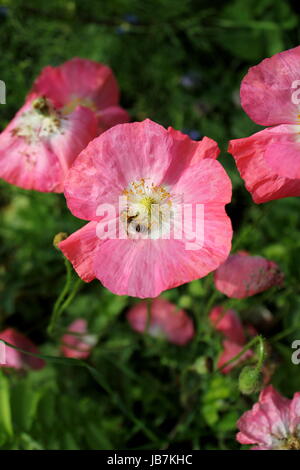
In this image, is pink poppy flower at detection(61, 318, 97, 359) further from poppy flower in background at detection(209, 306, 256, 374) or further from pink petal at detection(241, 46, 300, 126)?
pink petal at detection(241, 46, 300, 126)

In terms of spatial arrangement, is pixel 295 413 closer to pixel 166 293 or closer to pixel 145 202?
pixel 145 202

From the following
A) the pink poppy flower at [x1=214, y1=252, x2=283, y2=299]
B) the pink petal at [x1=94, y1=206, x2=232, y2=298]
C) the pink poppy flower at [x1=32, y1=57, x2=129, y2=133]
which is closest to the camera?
the pink petal at [x1=94, y1=206, x2=232, y2=298]

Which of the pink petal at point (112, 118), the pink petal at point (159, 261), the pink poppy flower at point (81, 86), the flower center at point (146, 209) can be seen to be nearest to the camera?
the pink petal at point (159, 261)

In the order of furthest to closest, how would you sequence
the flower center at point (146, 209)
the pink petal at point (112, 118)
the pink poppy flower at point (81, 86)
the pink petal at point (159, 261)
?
1. the pink poppy flower at point (81, 86)
2. the pink petal at point (112, 118)
3. the flower center at point (146, 209)
4. the pink petal at point (159, 261)

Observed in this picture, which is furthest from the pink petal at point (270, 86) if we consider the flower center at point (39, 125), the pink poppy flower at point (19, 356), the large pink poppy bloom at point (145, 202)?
the pink poppy flower at point (19, 356)

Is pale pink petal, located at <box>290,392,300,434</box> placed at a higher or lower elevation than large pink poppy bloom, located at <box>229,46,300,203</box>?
lower

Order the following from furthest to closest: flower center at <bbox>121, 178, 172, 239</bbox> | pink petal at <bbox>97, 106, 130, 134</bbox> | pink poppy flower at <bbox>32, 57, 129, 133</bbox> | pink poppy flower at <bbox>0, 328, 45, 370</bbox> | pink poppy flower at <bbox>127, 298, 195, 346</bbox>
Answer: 1. pink poppy flower at <bbox>127, 298, 195, 346</bbox>
2. pink poppy flower at <bbox>0, 328, 45, 370</bbox>
3. pink poppy flower at <bbox>32, 57, 129, 133</bbox>
4. pink petal at <bbox>97, 106, 130, 134</bbox>
5. flower center at <bbox>121, 178, 172, 239</bbox>

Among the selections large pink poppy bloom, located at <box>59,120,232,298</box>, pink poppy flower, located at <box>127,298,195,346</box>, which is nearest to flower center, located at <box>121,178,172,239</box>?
large pink poppy bloom, located at <box>59,120,232,298</box>

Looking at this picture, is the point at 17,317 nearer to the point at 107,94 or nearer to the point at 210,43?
the point at 107,94

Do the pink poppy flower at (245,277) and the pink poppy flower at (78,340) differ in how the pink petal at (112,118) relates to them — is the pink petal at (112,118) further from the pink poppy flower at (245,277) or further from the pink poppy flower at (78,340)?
the pink poppy flower at (78,340)
